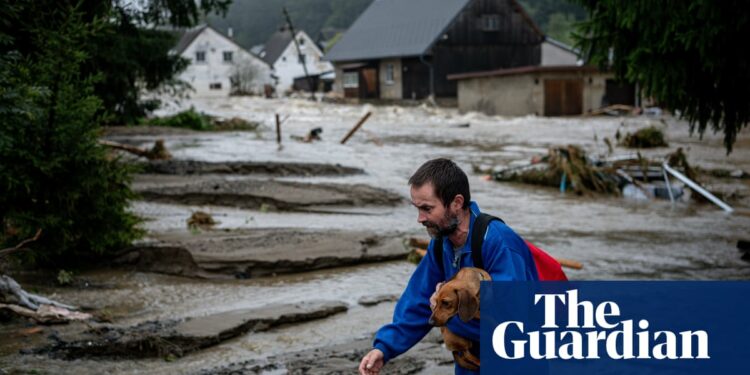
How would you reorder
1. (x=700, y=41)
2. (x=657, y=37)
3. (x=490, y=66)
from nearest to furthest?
(x=700, y=41) < (x=657, y=37) < (x=490, y=66)

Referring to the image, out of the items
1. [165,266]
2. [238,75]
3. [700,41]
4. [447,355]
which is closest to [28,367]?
[447,355]

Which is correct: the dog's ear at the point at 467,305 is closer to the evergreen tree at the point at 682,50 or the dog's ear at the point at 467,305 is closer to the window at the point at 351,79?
the evergreen tree at the point at 682,50

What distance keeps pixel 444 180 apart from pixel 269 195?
40.9ft

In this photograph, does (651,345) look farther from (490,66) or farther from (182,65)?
(490,66)

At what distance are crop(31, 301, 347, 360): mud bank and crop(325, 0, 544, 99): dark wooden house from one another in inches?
2053

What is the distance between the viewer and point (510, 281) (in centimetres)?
358

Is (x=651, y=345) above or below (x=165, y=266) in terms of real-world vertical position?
above

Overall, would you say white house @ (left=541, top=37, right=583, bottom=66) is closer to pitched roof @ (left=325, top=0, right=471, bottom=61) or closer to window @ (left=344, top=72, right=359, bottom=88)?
pitched roof @ (left=325, top=0, right=471, bottom=61)

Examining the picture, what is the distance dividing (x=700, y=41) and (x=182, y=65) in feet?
55.3

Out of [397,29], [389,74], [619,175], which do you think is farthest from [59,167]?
[397,29]

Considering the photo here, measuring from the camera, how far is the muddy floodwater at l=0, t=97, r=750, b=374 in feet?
24.0

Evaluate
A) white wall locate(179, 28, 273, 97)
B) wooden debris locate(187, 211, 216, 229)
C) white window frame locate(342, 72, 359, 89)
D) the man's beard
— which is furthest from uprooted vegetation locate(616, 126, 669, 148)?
white wall locate(179, 28, 273, 97)

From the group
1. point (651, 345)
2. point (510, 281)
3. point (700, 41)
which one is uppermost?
Result: point (700, 41)

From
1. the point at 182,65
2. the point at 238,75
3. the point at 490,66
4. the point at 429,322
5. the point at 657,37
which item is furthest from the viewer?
the point at 238,75
